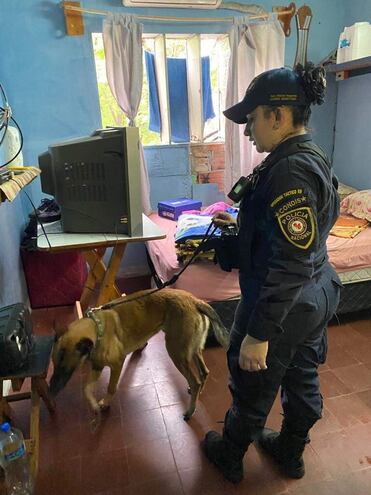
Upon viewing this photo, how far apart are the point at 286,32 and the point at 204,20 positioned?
0.80 m

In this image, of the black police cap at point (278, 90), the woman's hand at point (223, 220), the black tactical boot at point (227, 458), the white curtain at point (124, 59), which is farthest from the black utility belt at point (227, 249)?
the white curtain at point (124, 59)

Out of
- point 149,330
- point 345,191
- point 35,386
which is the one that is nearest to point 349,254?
point 345,191

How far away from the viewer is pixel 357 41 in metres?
3.00

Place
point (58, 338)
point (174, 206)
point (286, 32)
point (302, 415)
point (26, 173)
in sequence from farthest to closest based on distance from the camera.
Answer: point (286, 32)
point (174, 206)
point (26, 173)
point (58, 338)
point (302, 415)

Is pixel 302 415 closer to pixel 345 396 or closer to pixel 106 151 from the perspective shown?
pixel 345 396

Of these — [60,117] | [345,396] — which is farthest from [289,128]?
[60,117]

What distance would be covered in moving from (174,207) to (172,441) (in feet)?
6.32

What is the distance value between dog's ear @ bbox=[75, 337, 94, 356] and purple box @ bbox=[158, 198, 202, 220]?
182 centimetres

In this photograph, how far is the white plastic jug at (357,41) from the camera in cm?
298

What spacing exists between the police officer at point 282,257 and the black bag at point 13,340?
31.8 inches

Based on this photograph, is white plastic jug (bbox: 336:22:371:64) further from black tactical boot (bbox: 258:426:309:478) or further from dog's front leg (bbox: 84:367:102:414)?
dog's front leg (bbox: 84:367:102:414)

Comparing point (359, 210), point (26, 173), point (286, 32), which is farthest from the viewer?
point (286, 32)

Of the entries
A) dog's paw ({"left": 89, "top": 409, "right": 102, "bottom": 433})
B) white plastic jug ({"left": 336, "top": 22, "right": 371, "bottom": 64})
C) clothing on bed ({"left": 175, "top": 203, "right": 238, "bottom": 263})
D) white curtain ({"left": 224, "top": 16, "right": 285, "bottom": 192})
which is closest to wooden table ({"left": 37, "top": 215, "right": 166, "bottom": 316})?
clothing on bed ({"left": 175, "top": 203, "right": 238, "bottom": 263})

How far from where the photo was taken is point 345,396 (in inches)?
73.9
